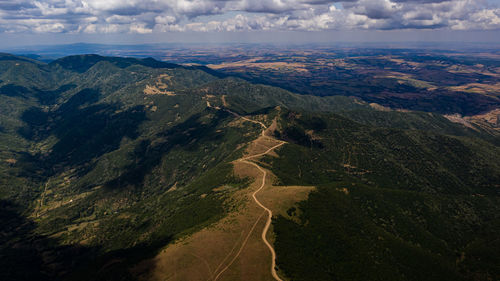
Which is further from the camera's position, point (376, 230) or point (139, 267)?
point (376, 230)

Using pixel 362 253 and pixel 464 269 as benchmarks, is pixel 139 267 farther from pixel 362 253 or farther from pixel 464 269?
pixel 464 269

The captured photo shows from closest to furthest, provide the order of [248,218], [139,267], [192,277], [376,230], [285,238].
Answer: [192,277] < [139,267] < [285,238] < [248,218] < [376,230]

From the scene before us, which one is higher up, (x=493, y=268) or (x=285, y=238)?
(x=285, y=238)

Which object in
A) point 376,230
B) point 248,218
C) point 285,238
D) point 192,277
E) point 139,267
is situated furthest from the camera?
point 376,230

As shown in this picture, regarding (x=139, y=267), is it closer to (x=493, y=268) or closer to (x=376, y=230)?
(x=376, y=230)

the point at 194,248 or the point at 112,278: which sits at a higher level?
the point at 194,248

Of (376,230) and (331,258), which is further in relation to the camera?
(376,230)

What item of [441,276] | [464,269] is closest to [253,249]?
[441,276]

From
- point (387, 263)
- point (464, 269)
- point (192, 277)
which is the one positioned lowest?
point (464, 269)

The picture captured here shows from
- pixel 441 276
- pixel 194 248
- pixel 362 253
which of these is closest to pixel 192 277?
pixel 194 248
